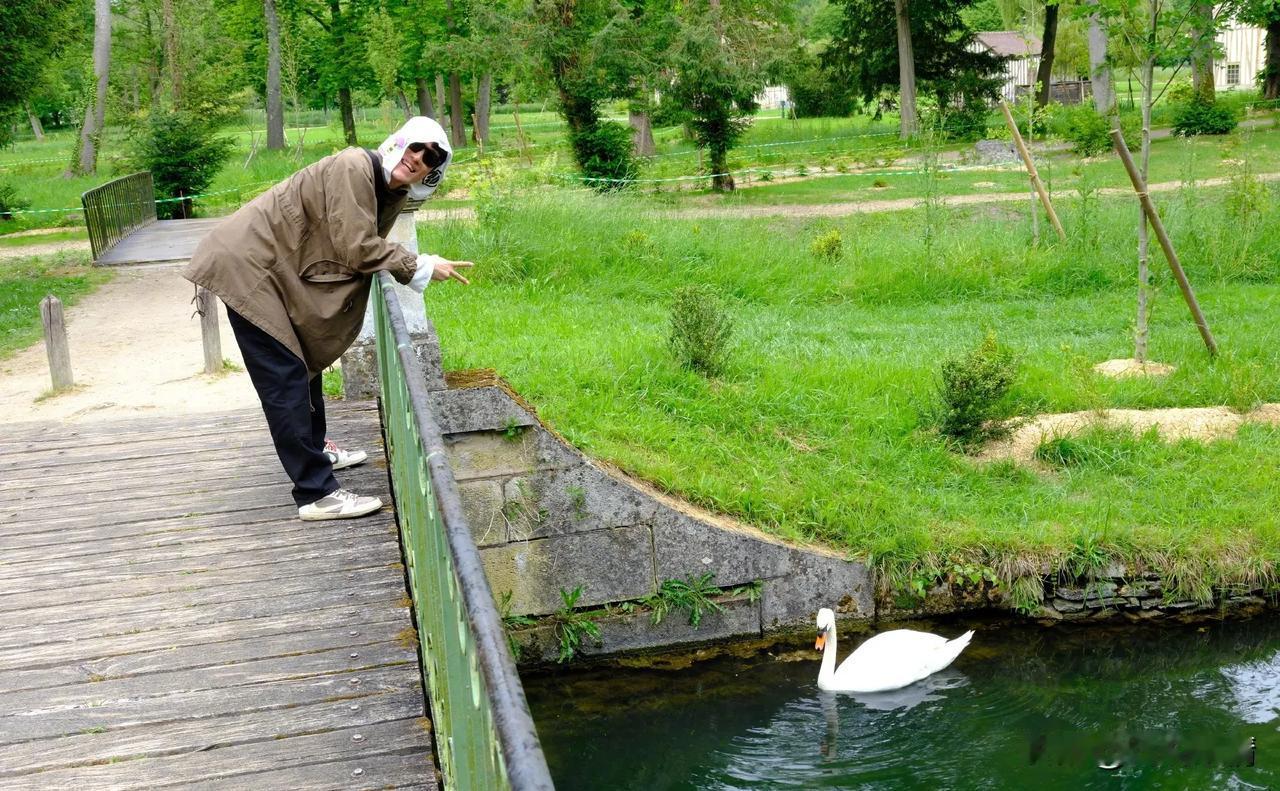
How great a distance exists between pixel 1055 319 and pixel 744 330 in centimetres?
315

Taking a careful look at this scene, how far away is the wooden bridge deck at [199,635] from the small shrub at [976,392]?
437 centimetres

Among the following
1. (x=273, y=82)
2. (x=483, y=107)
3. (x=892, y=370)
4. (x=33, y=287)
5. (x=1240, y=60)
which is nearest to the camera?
(x=892, y=370)

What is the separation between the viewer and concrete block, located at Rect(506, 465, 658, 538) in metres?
7.77

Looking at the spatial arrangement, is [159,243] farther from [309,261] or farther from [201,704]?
[201,704]

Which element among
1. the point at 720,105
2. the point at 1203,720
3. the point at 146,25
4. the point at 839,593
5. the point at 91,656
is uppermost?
the point at 146,25

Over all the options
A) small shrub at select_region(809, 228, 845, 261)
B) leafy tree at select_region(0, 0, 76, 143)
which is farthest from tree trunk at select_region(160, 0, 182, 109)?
small shrub at select_region(809, 228, 845, 261)

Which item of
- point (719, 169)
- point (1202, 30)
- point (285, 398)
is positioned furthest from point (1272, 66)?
point (285, 398)

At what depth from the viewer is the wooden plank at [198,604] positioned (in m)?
4.46

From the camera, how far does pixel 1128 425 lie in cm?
916

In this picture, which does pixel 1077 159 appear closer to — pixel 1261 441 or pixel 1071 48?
pixel 1261 441

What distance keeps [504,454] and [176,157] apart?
1941cm

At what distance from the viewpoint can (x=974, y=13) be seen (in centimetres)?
5981

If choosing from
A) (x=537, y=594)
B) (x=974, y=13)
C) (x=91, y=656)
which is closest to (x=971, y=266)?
(x=537, y=594)

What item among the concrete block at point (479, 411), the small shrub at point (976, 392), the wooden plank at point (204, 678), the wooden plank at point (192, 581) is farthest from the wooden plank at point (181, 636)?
the small shrub at point (976, 392)
